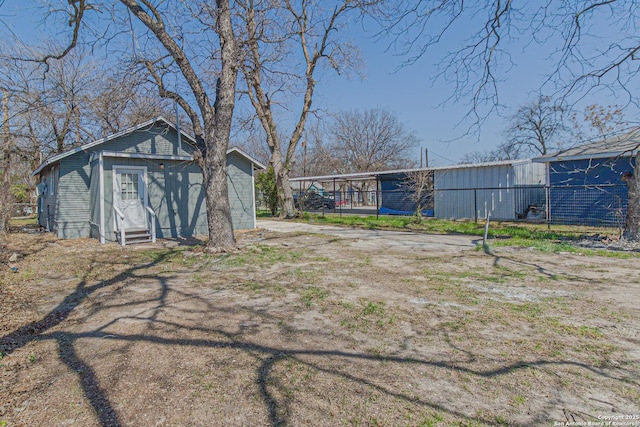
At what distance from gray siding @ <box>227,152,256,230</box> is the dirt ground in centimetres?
702

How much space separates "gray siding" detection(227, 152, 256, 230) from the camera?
A: 13523 mm

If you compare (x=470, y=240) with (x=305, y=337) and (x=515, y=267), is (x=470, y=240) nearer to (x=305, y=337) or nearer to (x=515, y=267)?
(x=515, y=267)

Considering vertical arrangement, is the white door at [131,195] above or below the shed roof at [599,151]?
below

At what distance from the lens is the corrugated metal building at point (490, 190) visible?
16.9 m

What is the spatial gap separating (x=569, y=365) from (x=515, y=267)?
4.11m

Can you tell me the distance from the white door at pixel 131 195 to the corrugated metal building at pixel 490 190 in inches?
491

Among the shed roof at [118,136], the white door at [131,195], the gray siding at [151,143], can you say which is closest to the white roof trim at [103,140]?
the shed roof at [118,136]

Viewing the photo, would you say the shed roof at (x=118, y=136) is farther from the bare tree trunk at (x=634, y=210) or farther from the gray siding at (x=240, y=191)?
the bare tree trunk at (x=634, y=210)

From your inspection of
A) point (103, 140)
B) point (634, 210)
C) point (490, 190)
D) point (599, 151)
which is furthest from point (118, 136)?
point (599, 151)

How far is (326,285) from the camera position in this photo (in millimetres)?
5594

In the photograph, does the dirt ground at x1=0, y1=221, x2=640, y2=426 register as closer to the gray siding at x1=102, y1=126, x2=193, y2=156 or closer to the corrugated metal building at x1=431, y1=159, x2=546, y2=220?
the gray siding at x1=102, y1=126, x2=193, y2=156

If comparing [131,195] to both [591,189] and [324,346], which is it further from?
[591,189]

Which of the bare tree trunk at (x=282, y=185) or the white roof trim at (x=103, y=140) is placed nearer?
the white roof trim at (x=103, y=140)

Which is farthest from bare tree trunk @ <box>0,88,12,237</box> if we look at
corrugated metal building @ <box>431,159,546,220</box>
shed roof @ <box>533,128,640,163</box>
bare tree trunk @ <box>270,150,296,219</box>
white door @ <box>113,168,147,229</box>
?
shed roof @ <box>533,128,640,163</box>
